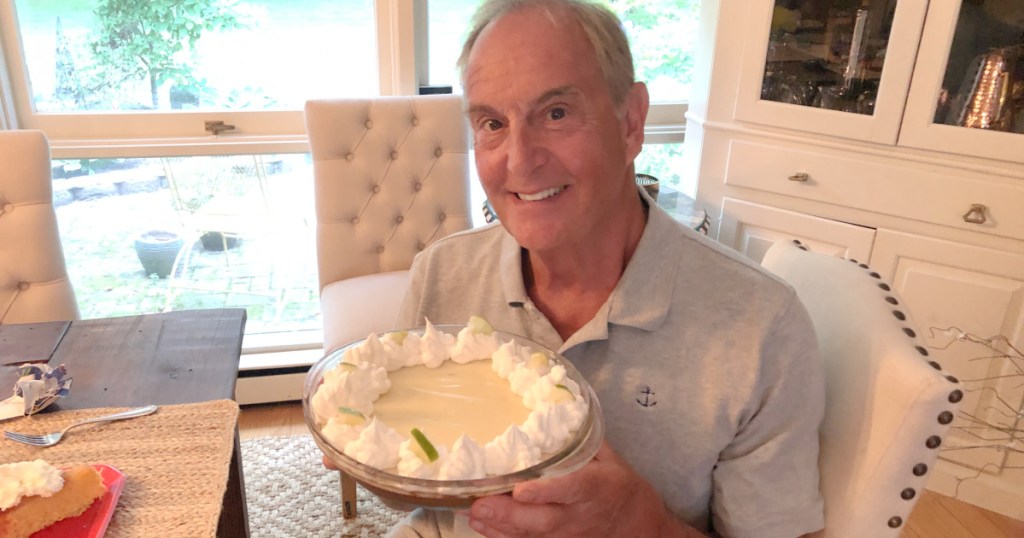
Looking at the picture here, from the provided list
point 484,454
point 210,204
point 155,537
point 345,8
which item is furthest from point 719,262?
point 210,204

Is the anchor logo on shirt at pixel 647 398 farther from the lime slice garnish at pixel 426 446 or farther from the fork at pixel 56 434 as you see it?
the fork at pixel 56 434

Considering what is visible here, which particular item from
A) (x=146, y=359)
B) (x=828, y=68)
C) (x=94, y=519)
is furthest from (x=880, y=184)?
(x=94, y=519)

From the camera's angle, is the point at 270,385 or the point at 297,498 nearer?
the point at 297,498

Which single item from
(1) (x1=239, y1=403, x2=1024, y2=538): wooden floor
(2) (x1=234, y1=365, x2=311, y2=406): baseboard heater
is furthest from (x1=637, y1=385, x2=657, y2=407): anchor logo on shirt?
(2) (x1=234, y1=365, x2=311, y2=406): baseboard heater

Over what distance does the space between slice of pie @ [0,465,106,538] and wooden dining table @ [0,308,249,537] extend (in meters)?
0.25

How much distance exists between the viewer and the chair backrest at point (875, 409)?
A: 33.8 inches

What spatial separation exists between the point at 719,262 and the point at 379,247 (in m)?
1.54

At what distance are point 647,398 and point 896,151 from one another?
1427mm

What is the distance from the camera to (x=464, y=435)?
773 millimetres

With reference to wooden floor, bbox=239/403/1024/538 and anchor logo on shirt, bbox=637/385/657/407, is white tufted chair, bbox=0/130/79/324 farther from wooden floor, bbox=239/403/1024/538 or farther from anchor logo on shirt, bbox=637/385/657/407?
wooden floor, bbox=239/403/1024/538

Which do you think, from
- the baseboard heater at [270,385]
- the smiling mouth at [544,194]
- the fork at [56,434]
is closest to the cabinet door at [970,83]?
the smiling mouth at [544,194]

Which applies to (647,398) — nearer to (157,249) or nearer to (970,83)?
(970,83)

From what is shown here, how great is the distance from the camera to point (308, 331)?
2934 mm

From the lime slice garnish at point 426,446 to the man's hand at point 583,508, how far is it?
2.7 inches
